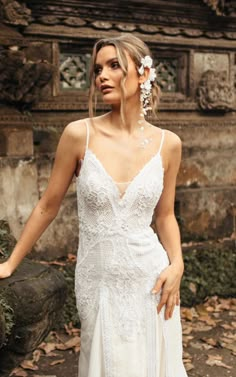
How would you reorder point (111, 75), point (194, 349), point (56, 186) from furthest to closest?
point (194, 349)
point (56, 186)
point (111, 75)

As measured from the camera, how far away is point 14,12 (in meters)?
5.15

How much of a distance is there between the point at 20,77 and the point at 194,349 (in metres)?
2.70

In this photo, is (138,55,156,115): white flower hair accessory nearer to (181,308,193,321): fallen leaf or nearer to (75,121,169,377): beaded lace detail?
(75,121,169,377): beaded lace detail

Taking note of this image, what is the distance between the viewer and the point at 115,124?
8.81ft

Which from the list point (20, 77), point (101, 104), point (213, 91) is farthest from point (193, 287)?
point (20, 77)

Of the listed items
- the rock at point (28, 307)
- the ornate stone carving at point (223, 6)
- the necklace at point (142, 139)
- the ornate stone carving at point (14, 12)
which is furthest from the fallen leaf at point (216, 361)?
the ornate stone carving at point (223, 6)

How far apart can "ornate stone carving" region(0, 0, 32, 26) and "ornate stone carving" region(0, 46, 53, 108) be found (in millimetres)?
230

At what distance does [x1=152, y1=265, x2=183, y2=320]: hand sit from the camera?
2.67 m

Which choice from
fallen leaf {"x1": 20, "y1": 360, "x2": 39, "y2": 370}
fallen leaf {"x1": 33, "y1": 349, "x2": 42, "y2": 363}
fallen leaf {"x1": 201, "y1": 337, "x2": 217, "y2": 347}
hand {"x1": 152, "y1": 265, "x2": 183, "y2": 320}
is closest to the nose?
hand {"x1": 152, "y1": 265, "x2": 183, "y2": 320}

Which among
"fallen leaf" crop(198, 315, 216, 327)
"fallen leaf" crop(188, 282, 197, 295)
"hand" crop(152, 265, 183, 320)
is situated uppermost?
"hand" crop(152, 265, 183, 320)

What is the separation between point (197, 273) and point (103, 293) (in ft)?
12.0

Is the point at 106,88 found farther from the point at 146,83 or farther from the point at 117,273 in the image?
the point at 117,273

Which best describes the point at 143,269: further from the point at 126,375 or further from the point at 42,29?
the point at 42,29

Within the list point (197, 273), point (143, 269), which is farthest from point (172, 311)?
point (197, 273)
